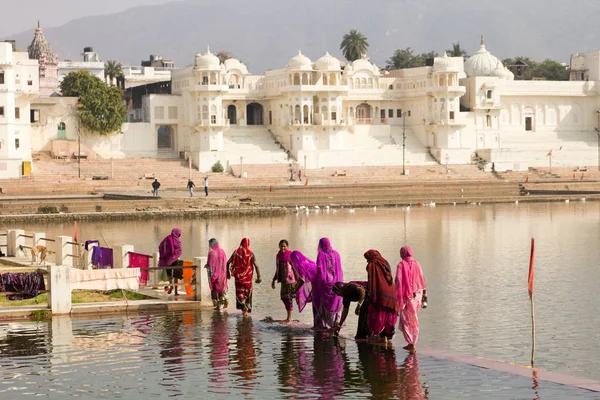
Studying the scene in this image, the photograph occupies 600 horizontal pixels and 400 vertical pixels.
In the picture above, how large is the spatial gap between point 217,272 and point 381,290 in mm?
3924

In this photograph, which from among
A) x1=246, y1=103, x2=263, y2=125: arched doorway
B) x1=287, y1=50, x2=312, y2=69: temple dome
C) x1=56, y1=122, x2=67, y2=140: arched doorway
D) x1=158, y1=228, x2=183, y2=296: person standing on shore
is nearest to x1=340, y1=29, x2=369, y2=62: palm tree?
x1=246, y1=103, x2=263, y2=125: arched doorway

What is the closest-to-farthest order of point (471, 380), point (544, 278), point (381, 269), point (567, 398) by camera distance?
point (567, 398)
point (471, 380)
point (381, 269)
point (544, 278)

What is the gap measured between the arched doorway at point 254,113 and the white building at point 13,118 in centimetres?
1580

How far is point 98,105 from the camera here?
59906 mm

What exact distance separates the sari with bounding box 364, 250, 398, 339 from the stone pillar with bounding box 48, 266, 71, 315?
473 cm

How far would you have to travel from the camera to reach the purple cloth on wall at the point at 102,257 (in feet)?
66.4

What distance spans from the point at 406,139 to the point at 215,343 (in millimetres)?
54283

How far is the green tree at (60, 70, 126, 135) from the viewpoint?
197ft

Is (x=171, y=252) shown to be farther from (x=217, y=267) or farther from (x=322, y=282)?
(x=322, y=282)

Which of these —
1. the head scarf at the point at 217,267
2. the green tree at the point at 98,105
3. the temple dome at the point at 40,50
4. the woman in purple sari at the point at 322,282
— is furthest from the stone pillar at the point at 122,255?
the temple dome at the point at 40,50

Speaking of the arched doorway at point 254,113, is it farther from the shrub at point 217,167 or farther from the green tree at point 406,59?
the green tree at point 406,59

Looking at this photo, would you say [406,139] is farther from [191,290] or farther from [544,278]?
[191,290]

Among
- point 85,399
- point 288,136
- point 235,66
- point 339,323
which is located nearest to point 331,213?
point 288,136

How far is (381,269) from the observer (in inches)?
523
